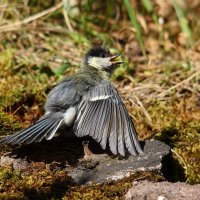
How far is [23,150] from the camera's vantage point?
119 inches

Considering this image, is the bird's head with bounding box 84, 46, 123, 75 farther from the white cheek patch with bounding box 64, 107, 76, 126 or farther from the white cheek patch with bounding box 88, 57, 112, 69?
the white cheek patch with bounding box 64, 107, 76, 126

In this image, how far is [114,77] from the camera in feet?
15.4

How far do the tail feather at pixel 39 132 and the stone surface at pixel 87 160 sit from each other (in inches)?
4.6

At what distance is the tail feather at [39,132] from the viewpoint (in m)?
2.87

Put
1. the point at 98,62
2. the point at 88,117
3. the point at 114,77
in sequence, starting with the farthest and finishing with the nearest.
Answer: the point at 114,77 → the point at 98,62 → the point at 88,117

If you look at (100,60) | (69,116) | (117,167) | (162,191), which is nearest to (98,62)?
(100,60)

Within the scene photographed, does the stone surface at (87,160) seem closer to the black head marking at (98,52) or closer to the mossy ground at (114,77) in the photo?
the mossy ground at (114,77)

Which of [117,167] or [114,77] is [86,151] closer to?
[117,167]

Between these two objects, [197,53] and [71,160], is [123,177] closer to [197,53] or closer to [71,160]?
[71,160]

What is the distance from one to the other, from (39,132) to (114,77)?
1.85 metres

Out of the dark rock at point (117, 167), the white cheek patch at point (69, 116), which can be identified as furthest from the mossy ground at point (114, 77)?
the white cheek patch at point (69, 116)

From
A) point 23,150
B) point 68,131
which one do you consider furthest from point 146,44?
point 23,150

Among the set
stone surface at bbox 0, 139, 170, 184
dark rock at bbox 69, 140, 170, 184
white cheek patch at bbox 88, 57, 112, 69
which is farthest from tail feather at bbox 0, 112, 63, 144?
white cheek patch at bbox 88, 57, 112, 69

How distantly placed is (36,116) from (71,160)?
0.95m
